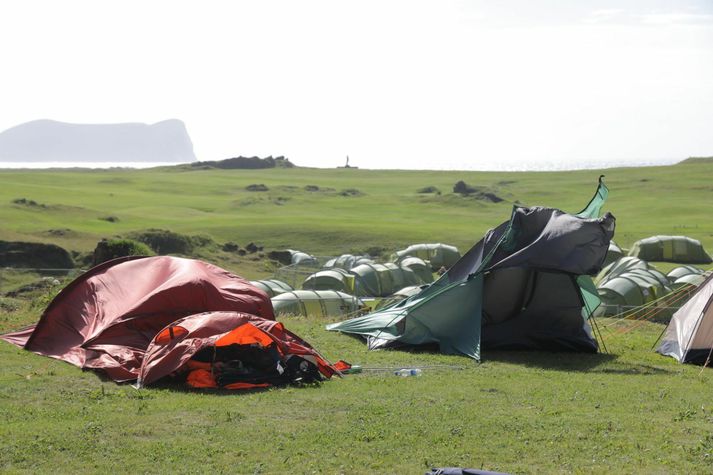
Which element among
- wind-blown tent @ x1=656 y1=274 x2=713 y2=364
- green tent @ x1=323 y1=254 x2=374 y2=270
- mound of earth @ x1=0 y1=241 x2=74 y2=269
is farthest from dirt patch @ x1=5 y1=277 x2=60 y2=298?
wind-blown tent @ x1=656 y1=274 x2=713 y2=364

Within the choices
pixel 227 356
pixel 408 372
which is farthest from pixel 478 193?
pixel 227 356

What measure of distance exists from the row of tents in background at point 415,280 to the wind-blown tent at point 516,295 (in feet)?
5.98

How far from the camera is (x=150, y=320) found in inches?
599

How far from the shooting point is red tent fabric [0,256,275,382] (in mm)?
14883

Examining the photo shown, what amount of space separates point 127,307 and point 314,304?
12855 mm

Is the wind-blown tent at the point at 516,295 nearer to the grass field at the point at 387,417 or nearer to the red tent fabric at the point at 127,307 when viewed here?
the grass field at the point at 387,417

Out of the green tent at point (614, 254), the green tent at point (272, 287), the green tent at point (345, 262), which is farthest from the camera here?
the green tent at point (614, 254)

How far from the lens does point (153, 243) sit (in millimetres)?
49531

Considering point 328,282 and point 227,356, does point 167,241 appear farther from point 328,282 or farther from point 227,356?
point 227,356

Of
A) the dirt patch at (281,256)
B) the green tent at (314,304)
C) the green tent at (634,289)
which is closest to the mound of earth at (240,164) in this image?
the dirt patch at (281,256)

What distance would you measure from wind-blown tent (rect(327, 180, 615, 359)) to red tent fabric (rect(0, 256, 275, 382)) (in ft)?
10.5

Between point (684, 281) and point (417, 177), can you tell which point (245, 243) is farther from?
point (417, 177)

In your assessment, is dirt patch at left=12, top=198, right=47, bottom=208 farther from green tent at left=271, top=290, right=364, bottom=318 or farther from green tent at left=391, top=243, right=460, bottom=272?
green tent at left=271, top=290, right=364, bottom=318

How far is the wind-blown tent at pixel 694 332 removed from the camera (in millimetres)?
16109
